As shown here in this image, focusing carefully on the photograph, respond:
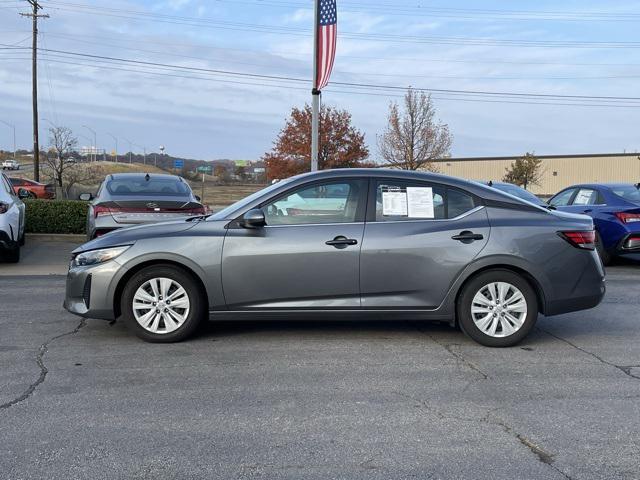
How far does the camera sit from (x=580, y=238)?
6047mm

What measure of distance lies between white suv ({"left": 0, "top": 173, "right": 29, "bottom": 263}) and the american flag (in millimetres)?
8429

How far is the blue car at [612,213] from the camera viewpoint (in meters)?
11.1

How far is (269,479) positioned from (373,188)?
129 inches

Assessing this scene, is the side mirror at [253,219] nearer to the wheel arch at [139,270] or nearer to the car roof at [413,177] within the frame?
the car roof at [413,177]

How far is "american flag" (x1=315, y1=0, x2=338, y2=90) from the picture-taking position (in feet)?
55.9

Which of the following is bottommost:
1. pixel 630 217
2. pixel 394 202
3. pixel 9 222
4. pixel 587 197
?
pixel 9 222

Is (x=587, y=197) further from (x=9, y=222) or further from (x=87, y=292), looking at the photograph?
(x=9, y=222)

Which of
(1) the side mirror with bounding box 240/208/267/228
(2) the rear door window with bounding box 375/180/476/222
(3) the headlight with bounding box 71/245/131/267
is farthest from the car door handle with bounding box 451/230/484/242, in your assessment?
(3) the headlight with bounding box 71/245/131/267

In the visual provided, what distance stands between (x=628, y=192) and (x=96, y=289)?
965 centimetres

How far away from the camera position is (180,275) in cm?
588

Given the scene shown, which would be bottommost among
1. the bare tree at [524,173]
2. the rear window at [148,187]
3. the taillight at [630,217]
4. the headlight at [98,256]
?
the headlight at [98,256]

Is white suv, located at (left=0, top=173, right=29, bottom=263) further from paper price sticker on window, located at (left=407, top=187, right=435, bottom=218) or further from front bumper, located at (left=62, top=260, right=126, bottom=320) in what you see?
paper price sticker on window, located at (left=407, top=187, right=435, bottom=218)

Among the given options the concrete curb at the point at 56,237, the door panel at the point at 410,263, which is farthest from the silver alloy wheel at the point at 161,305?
the concrete curb at the point at 56,237

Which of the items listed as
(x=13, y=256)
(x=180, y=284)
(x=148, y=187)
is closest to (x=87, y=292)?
(x=180, y=284)
